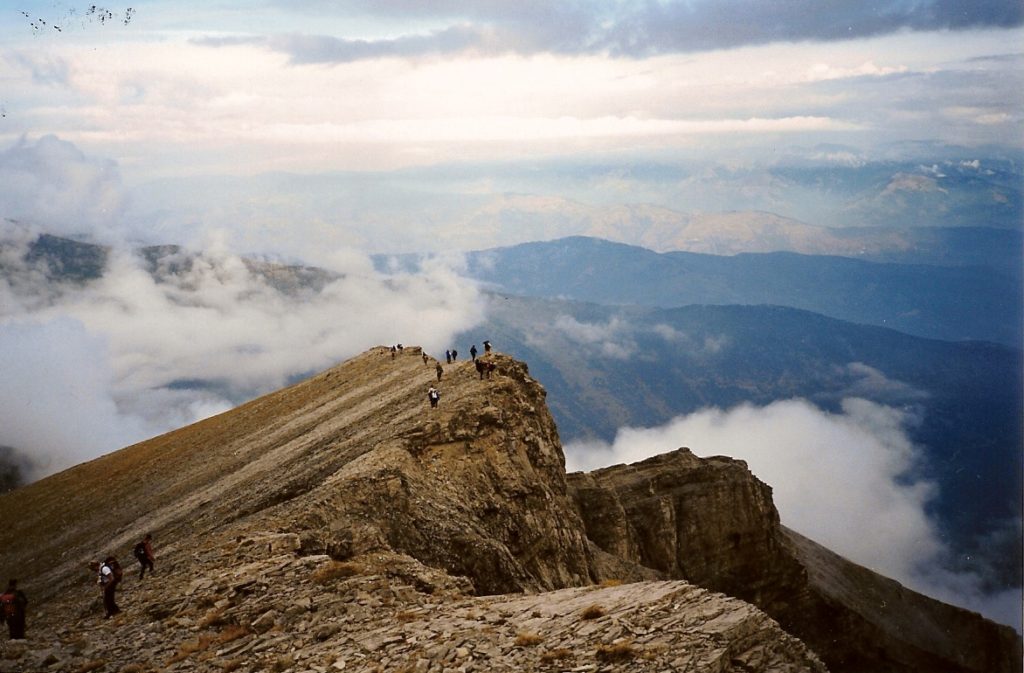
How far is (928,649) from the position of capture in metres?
97.3

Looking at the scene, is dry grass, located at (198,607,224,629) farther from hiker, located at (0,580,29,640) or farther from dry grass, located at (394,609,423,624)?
hiker, located at (0,580,29,640)

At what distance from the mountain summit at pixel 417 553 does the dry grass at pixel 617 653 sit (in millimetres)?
66

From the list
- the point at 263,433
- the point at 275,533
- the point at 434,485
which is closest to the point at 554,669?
the point at 275,533

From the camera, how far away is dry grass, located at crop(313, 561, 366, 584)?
27266mm

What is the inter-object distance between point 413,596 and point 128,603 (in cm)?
1167

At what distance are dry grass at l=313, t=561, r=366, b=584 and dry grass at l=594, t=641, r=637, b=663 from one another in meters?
10.8

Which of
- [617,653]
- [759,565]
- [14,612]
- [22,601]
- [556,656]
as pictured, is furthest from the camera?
[759,565]

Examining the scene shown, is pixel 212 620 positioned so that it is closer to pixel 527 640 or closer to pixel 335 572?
pixel 335 572

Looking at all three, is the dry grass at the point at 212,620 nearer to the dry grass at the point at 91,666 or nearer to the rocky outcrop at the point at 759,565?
the dry grass at the point at 91,666

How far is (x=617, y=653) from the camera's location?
20.0 metres

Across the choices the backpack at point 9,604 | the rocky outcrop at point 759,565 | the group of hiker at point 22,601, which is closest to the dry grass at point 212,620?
the group of hiker at point 22,601

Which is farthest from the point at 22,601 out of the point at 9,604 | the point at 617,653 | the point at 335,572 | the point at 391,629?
the point at 617,653

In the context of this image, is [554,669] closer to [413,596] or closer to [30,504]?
[413,596]

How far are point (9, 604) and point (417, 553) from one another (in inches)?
625
